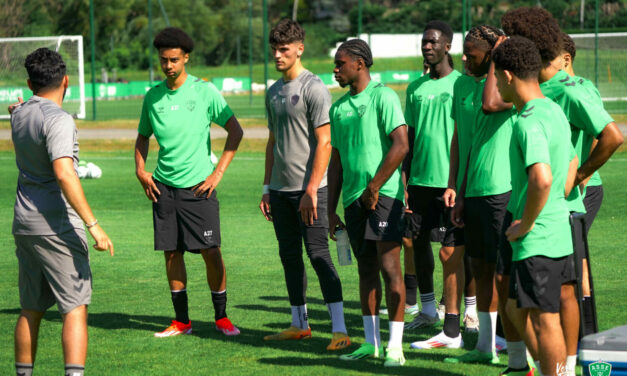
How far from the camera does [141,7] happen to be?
255ft

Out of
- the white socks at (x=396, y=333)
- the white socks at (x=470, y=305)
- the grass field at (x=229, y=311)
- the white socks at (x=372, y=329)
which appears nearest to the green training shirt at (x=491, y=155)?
the white socks at (x=396, y=333)

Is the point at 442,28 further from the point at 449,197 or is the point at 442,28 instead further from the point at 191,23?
the point at 191,23

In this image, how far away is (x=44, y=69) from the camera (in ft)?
18.4

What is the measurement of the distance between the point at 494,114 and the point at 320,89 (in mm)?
1464

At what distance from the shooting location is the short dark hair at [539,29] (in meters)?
5.37

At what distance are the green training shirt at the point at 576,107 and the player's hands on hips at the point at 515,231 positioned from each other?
2.68 ft

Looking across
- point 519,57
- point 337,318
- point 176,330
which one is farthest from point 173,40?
point 519,57

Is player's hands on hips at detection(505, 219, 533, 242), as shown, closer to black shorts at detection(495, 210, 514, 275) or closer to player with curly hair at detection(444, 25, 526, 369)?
black shorts at detection(495, 210, 514, 275)

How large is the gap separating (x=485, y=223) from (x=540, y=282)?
1.20 metres

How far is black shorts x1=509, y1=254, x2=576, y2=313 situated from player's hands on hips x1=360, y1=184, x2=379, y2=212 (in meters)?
1.51

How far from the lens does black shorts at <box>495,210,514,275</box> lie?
5.39 m

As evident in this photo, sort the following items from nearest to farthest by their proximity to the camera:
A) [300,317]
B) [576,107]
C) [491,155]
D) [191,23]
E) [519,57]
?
[519,57] → [576,107] → [491,155] → [300,317] → [191,23]

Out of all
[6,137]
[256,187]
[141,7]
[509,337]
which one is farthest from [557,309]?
[141,7]

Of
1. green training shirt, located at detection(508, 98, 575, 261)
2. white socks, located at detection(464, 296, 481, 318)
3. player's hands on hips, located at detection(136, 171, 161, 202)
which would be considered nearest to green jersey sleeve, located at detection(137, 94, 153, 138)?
player's hands on hips, located at detection(136, 171, 161, 202)
